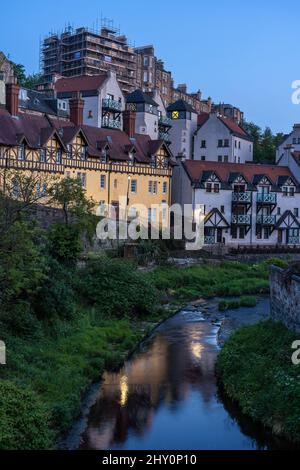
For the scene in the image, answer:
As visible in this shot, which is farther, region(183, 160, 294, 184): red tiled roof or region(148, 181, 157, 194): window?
region(183, 160, 294, 184): red tiled roof

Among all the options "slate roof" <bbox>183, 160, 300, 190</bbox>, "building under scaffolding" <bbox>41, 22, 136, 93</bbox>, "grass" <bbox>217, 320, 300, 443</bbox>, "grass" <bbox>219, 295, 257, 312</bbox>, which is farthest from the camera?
"building under scaffolding" <bbox>41, 22, 136, 93</bbox>

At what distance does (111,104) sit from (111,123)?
7.38ft

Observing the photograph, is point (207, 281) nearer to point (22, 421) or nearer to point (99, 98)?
point (99, 98)

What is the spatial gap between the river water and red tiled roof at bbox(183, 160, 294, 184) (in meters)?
32.5

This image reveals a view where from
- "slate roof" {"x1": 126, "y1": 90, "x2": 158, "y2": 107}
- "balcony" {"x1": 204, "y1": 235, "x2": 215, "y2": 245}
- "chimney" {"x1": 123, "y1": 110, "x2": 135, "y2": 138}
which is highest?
"slate roof" {"x1": 126, "y1": 90, "x2": 158, "y2": 107}

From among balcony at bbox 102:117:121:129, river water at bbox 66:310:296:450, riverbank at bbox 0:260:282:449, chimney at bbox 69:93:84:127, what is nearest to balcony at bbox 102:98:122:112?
balcony at bbox 102:117:121:129

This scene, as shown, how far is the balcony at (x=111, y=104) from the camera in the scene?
67.6 m

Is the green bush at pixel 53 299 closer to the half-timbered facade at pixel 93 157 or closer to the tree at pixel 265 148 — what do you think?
the half-timbered facade at pixel 93 157

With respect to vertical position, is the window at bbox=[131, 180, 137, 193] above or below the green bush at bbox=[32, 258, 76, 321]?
above

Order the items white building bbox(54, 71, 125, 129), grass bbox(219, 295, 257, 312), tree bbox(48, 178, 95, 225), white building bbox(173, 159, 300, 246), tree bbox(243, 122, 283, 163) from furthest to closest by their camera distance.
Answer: tree bbox(243, 122, 283, 163)
white building bbox(54, 71, 125, 129)
white building bbox(173, 159, 300, 246)
grass bbox(219, 295, 257, 312)
tree bbox(48, 178, 95, 225)

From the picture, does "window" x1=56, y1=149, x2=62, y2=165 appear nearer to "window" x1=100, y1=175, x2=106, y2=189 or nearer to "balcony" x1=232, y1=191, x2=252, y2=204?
"window" x1=100, y1=175, x2=106, y2=189

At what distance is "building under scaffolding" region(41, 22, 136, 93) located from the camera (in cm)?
10994

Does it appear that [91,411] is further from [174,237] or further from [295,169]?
[295,169]

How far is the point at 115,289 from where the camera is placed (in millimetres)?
38906
